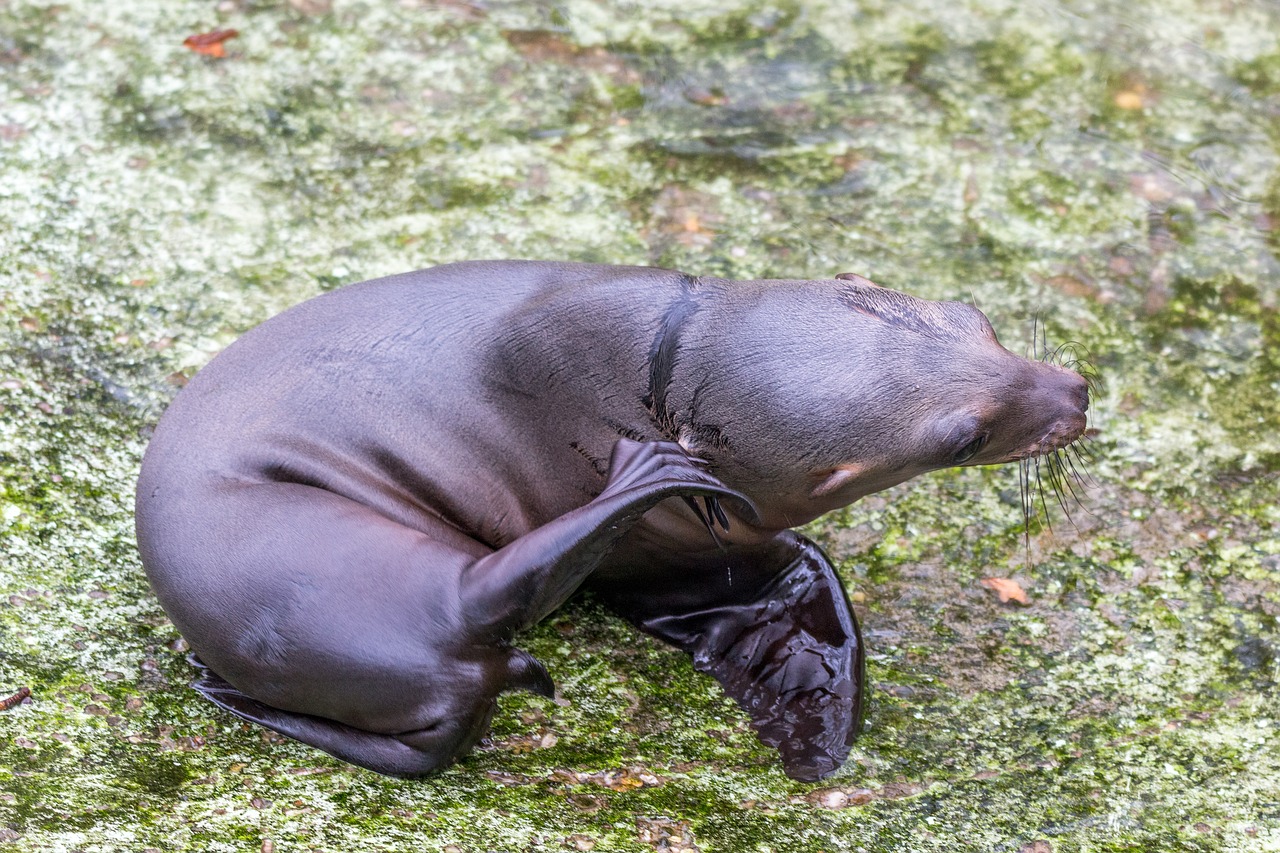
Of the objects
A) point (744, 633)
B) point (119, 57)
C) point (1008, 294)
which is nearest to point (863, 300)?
point (744, 633)

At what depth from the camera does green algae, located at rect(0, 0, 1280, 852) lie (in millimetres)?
3531

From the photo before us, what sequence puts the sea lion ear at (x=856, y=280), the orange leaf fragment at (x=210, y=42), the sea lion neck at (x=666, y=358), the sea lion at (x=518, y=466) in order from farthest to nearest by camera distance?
the orange leaf fragment at (x=210, y=42), the sea lion ear at (x=856, y=280), the sea lion neck at (x=666, y=358), the sea lion at (x=518, y=466)

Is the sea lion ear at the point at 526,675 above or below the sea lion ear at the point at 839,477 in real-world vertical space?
below

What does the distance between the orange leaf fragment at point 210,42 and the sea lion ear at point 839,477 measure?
13.7 feet

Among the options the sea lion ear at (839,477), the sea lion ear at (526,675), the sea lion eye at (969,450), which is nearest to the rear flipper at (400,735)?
the sea lion ear at (526,675)

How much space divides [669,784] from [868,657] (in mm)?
972

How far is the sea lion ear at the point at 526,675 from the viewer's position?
352 cm

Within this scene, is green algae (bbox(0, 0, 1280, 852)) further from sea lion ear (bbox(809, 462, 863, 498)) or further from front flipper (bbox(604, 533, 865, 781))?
sea lion ear (bbox(809, 462, 863, 498))

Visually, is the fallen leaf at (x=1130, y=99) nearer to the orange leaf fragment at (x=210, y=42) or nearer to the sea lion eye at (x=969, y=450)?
the sea lion eye at (x=969, y=450)

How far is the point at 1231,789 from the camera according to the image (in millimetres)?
3674

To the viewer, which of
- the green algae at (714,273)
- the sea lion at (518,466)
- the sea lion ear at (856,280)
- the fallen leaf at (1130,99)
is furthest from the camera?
the fallen leaf at (1130,99)

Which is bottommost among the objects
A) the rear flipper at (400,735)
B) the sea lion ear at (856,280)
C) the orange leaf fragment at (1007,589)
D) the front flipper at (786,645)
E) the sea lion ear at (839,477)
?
the orange leaf fragment at (1007,589)

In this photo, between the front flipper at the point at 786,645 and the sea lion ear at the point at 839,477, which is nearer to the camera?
the sea lion ear at the point at 839,477

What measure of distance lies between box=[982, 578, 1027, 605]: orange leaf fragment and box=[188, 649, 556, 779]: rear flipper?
1.73 metres
